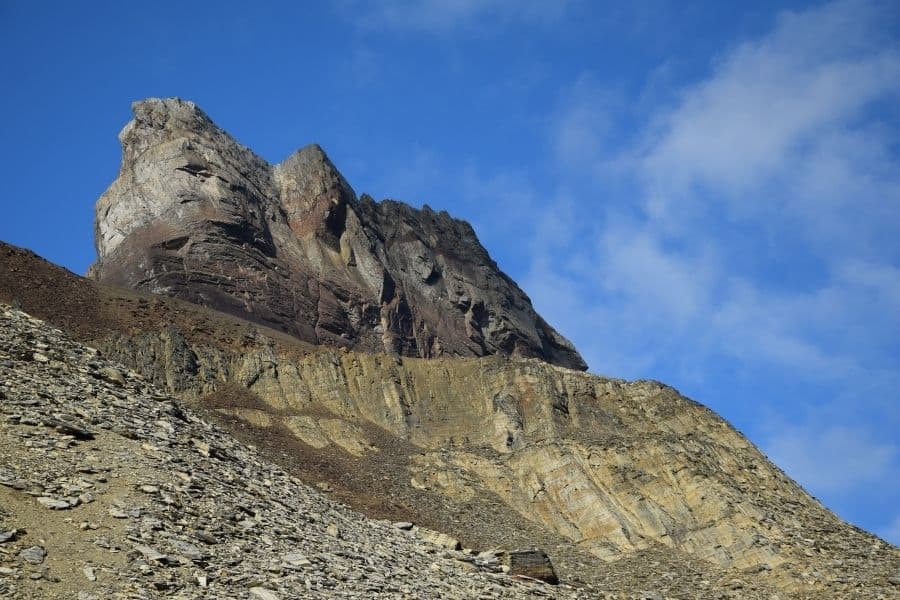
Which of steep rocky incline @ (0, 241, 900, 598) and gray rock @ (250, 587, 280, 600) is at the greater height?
steep rocky incline @ (0, 241, 900, 598)

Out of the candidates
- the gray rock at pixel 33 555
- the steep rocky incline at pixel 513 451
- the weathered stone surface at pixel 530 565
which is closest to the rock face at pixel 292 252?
the steep rocky incline at pixel 513 451

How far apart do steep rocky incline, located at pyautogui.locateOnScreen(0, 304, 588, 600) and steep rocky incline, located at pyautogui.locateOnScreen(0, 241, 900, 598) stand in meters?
14.2

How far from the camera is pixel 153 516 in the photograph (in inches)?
898

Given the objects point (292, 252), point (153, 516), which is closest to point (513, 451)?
point (292, 252)

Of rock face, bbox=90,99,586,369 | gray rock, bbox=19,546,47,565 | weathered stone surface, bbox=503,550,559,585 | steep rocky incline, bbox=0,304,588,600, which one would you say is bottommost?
gray rock, bbox=19,546,47,565

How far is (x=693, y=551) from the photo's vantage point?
50.2m

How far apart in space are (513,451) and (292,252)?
3602 cm

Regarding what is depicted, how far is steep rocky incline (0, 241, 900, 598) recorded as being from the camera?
47.6 meters

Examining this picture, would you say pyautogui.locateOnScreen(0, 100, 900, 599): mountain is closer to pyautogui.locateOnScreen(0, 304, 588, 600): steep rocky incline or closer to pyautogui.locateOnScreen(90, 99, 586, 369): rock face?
pyautogui.locateOnScreen(90, 99, 586, 369): rock face

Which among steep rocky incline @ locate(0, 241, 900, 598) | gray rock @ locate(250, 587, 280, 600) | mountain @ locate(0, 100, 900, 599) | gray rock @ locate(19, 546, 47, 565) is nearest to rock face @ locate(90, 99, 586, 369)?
mountain @ locate(0, 100, 900, 599)

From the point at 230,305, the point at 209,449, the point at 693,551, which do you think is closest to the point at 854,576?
the point at 693,551

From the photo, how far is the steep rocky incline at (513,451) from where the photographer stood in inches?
1873

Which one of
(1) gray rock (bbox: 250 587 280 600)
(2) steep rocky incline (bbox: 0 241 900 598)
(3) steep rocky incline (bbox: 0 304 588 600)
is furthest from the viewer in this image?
(2) steep rocky incline (bbox: 0 241 900 598)

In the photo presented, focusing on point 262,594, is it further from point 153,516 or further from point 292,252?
point 292,252
